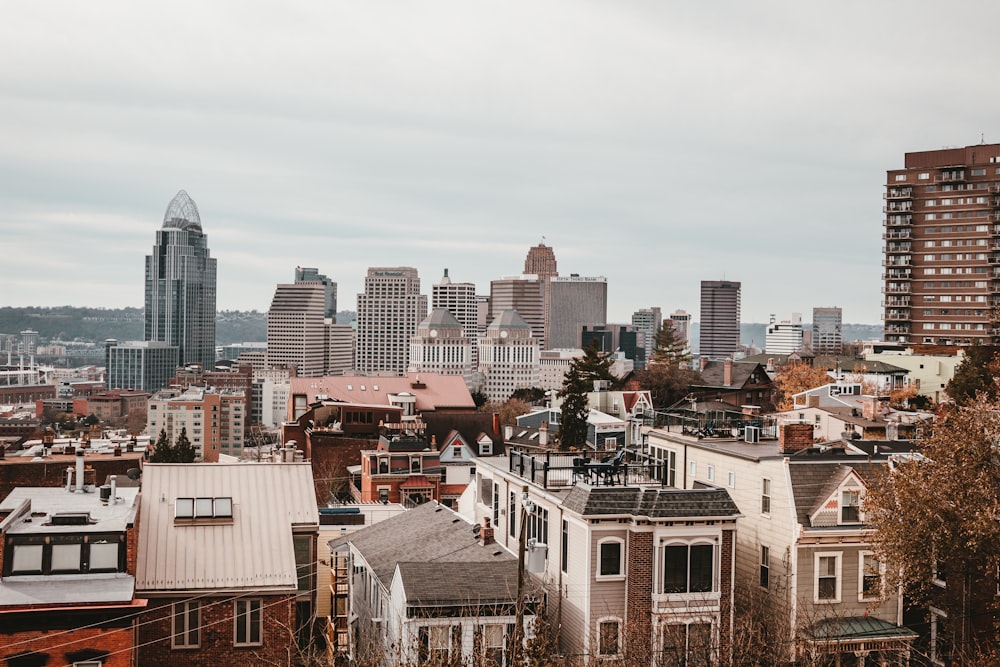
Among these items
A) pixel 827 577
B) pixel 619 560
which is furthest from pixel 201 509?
pixel 827 577

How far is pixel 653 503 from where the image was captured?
25.8 metres

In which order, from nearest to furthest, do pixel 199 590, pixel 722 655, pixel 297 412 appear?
pixel 722 655 → pixel 199 590 → pixel 297 412

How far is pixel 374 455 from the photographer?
63.0m

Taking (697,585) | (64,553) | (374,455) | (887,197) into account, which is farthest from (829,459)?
(887,197)

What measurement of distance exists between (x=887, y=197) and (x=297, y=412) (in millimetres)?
77455

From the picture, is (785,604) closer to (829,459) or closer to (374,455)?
(829,459)

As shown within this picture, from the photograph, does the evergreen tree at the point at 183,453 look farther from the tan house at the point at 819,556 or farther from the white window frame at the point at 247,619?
the tan house at the point at 819,556

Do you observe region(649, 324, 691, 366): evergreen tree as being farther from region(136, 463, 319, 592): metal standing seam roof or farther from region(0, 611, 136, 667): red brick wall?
region(0, 611, 136, 667): red brick wall

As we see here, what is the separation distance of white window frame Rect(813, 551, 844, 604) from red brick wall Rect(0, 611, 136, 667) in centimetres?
1776

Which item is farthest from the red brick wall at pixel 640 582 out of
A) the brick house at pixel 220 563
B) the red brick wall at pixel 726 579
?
the brick house at pixel 220 563

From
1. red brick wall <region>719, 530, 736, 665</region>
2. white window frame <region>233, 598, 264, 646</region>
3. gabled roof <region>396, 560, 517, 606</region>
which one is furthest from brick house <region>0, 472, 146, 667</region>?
red brick wall <region>719, 530, 736, 665</region>

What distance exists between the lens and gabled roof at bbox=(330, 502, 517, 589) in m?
28.9

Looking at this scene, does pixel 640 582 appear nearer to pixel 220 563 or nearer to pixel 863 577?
pixel 863 577

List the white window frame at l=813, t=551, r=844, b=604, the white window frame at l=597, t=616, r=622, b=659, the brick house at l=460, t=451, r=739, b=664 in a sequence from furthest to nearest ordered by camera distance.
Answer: the white window frame at l=813, t=551, r=844, b=604 → the brick house at l=460, t=451, r=739, b=664 → the white window frame at l=597, t=616, r=622, b=659
